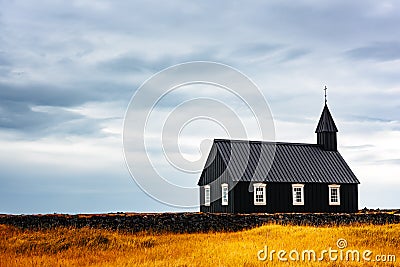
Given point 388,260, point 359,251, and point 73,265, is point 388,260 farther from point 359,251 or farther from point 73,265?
point 73,265

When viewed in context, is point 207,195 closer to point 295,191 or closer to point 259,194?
point 259,194

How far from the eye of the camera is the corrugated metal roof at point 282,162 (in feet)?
130

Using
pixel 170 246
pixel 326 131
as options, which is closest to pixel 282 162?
pixel 326 131

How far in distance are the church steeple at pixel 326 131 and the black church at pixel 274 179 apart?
711mm

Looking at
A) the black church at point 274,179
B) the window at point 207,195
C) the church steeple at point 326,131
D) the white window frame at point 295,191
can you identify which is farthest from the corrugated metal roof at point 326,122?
the window at point 207,195

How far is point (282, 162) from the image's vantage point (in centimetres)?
4169

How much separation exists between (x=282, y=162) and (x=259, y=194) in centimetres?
368

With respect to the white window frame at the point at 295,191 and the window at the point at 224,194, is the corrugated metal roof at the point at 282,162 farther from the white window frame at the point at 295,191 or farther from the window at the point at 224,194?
the window at the point at 224,194

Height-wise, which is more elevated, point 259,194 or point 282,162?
point 282,162

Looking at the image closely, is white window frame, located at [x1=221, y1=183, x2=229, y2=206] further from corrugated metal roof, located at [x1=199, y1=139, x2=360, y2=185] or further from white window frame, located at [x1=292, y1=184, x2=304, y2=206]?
white window frame, located at [x1=292, y1=184, x2=304, y2=206]

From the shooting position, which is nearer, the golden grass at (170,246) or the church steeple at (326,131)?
the golden grass at (170,246)

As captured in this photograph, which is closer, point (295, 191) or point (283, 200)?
point (283, 200)

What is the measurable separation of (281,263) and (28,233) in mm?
12551

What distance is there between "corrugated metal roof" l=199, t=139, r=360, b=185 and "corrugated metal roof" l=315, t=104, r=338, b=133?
1822 mm
